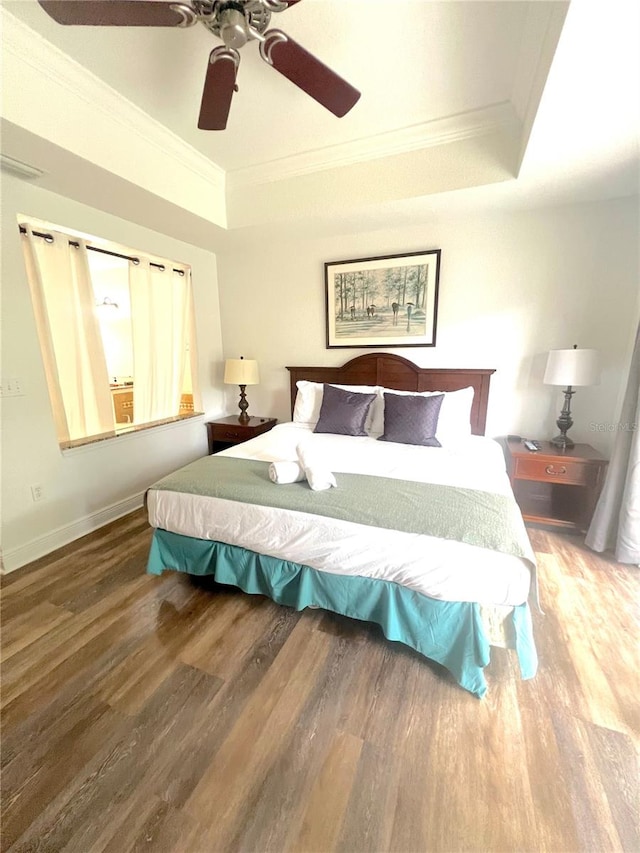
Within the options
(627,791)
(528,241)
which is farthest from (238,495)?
(528,241)

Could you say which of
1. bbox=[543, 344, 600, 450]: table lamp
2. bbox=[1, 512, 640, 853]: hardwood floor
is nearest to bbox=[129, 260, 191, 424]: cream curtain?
bbox=[1, 512, 640, 853]: hardwood floor

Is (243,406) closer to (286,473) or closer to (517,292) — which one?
(286,473)

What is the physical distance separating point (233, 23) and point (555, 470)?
2904mm

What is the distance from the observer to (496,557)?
1302 millimetres

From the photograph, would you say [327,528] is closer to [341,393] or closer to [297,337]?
[341,393]

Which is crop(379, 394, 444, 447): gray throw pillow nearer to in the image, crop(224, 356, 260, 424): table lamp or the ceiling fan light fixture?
crop(224, 356, 260, 424): table lamp

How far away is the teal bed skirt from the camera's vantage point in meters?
1.34

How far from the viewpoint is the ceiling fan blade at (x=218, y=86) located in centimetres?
134

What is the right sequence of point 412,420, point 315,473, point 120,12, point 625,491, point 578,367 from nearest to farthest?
point 120,12 < point 315,473 < point 625,491 < point 578,367 < point 412,420

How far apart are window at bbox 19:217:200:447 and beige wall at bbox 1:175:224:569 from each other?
134 millimetres

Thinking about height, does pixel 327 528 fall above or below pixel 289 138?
below

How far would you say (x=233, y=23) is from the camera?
49.7 inches

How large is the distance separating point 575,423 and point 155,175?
353cm

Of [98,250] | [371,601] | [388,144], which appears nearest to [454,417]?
[371,601]
